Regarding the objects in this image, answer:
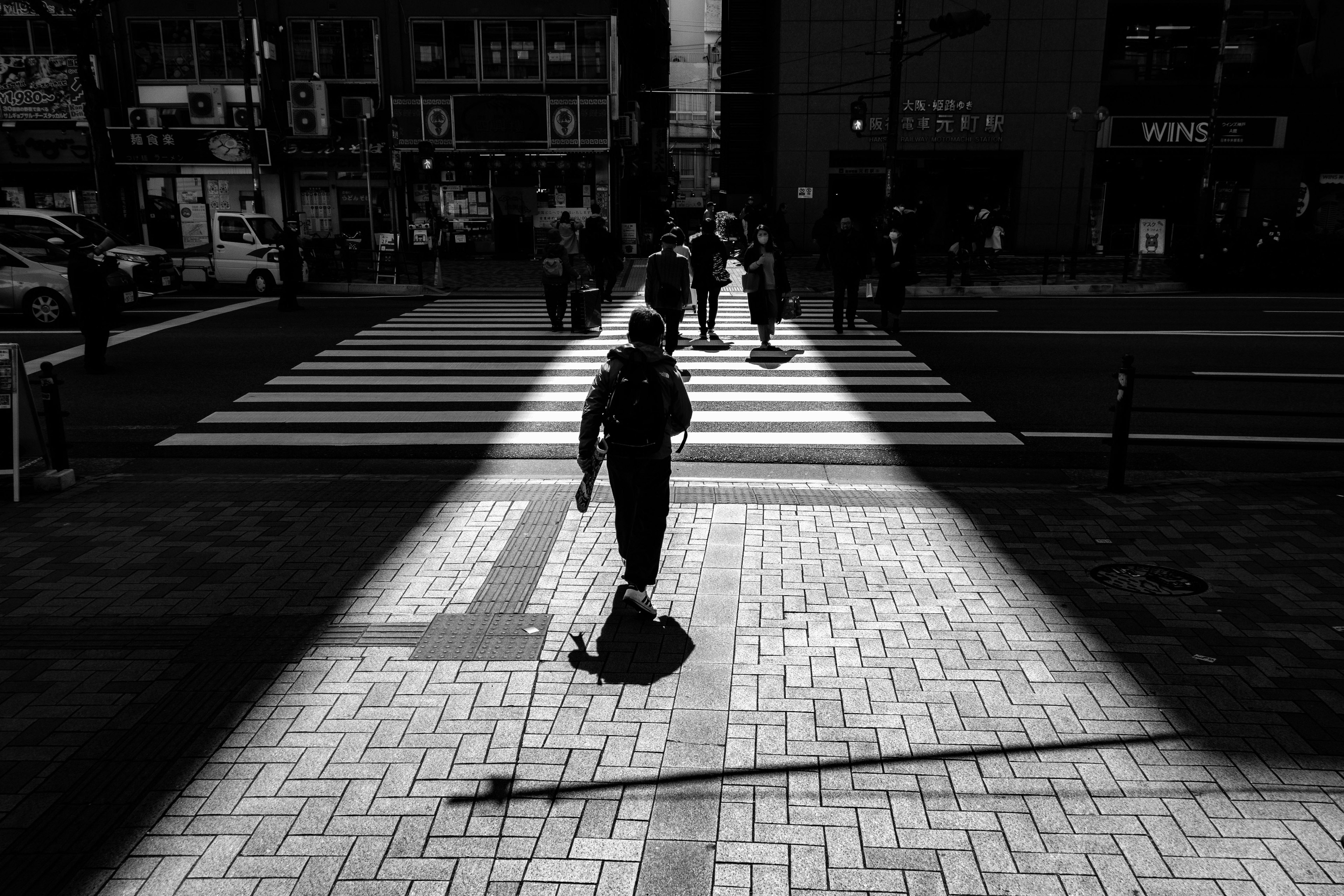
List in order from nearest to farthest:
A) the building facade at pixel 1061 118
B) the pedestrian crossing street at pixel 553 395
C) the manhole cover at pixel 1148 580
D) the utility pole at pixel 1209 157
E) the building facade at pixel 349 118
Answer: the manhole cover at pixel 1148 580 → the pedestrian crossing street at pixel 553 395 → the utility pole at pixel 1209 157 → the building facade at pixel 349 118 → the building facade at pixel 1061 118

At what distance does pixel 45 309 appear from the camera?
63.3 feet

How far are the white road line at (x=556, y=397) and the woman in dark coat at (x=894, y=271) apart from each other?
15.5 feet

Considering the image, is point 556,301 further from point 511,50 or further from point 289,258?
point 511,50

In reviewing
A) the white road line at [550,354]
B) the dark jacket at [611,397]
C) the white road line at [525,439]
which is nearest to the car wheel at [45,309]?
the white road line at [550,354]

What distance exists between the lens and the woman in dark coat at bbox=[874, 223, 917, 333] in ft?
57.1

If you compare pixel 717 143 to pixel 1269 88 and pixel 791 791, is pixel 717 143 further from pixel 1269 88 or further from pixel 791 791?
pixel 791 791

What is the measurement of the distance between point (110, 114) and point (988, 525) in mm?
37992

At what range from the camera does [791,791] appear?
4.54 m

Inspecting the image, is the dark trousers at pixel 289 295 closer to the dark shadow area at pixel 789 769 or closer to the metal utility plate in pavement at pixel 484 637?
the metal utility plate in pavement at pixel 484 637

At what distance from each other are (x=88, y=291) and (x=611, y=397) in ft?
36.5

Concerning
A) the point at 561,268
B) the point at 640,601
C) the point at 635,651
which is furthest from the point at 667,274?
the point at 635,651

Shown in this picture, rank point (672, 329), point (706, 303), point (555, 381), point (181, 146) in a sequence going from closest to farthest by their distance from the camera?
point (555, 381), point (672, 329), point (706, 303), point (181, 146)

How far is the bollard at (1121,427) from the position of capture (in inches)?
354

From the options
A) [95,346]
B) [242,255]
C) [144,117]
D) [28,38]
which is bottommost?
[95,346]
